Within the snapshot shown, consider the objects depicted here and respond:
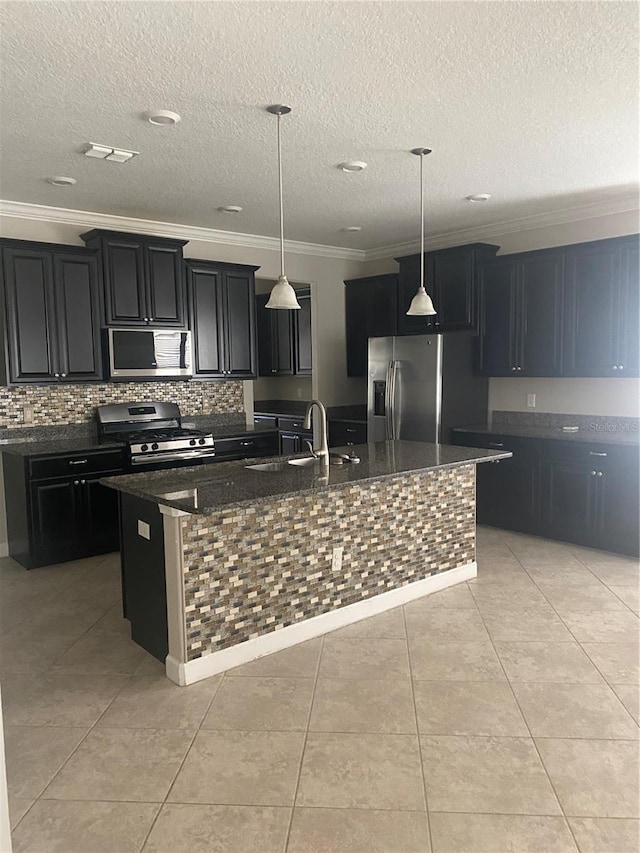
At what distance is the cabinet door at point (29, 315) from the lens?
4668 mm

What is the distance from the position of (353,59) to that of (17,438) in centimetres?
382

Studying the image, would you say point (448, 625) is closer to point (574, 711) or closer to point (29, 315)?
point (574, 711)

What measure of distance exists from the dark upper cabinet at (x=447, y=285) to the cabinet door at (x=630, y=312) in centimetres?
127

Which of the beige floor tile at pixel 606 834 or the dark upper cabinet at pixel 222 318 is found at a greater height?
the dark upper cabinet at pixel 222 318

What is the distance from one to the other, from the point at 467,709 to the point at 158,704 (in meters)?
1.35

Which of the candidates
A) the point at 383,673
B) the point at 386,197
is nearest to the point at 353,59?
the point at 386,197

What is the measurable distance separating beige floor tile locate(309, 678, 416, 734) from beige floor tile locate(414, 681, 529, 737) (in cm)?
6

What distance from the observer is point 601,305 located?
4.95 meters

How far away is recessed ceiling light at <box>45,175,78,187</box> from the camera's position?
4.21 meters

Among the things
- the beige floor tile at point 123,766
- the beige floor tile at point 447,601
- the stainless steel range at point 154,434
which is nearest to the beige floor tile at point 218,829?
the beige floor tile at point 123,766

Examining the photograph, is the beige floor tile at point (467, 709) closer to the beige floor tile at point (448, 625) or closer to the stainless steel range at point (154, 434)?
the beige floor tile at point (448, 625)

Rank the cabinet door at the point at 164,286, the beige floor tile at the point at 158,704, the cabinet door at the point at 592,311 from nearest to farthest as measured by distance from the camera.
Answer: the beige floor tile at the point at 158,704, the cabinet door at the point at 592,311, the cabinet door at the point at 164,286

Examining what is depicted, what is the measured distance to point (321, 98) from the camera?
9.84 ft

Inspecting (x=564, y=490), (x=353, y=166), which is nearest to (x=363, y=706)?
(x=564, y=490)
